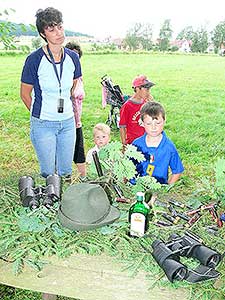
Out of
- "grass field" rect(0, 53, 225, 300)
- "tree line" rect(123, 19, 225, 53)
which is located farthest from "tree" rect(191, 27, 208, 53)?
"grass field" rect(0, 53, 225, 300)

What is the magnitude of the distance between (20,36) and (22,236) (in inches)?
89.5

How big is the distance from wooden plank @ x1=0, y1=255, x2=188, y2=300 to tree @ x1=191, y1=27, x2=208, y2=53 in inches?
946

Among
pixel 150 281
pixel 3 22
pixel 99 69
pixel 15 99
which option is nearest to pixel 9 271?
pixel 150 281

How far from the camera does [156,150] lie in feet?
9.67

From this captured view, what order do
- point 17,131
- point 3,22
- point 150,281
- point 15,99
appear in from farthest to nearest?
point 15,99 → point 17,131 → point 3,22 → point 150,281

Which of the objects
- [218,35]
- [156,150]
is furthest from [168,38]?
[156,150]

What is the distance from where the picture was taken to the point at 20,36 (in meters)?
3.82

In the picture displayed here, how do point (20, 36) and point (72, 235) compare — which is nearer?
point (72, 235)

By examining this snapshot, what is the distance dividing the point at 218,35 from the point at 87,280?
2307 centimetres

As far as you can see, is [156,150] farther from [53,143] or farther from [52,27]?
[52,27]

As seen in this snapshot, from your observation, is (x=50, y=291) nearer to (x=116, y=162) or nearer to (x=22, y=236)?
(x=22, y=236)

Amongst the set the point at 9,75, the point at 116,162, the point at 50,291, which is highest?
the point at 116,162

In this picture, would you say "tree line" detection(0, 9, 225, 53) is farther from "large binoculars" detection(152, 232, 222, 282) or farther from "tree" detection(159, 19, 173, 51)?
"large binoculars" detection(152, 232, 222, 282)

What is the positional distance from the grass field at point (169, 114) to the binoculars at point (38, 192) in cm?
24
